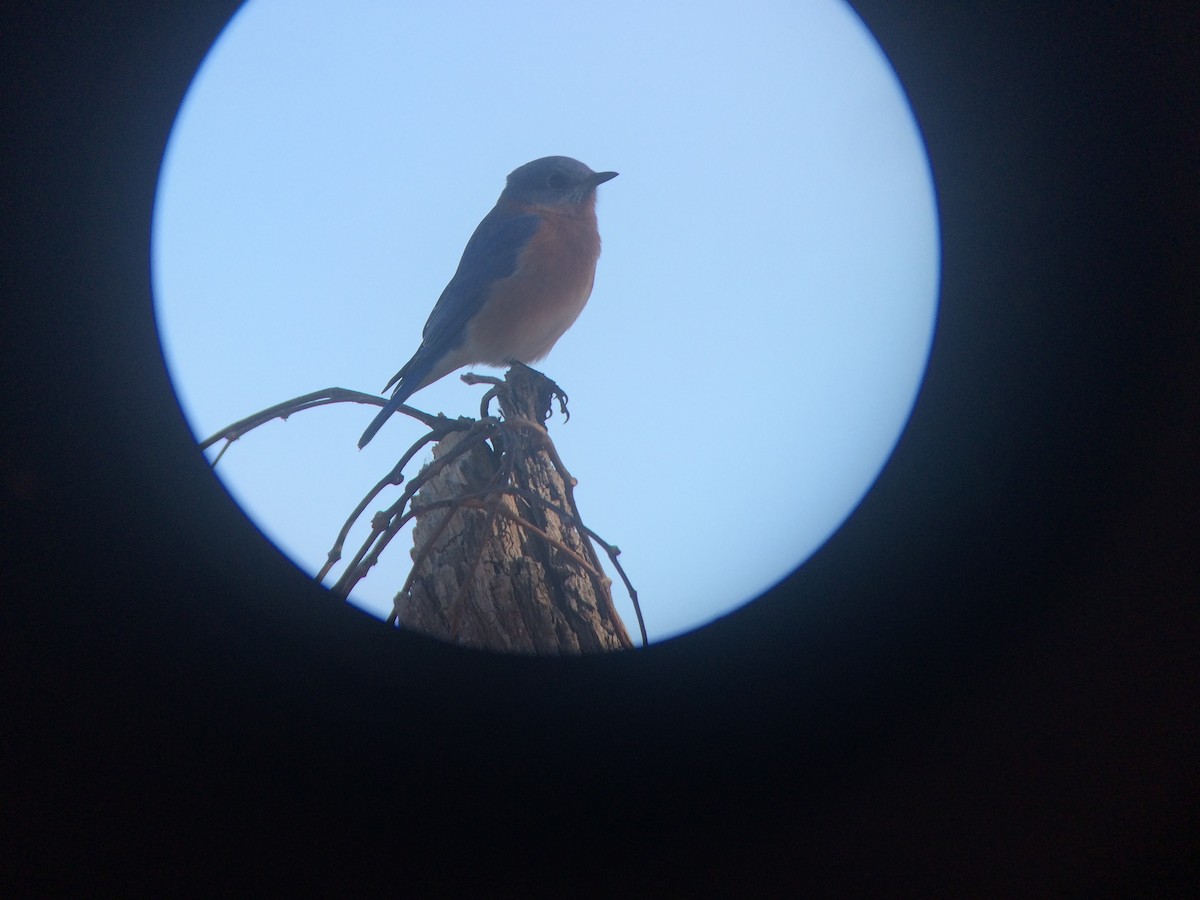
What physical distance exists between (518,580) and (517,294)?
9.43 ft

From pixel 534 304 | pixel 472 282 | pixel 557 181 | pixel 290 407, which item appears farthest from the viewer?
pixel 557 181

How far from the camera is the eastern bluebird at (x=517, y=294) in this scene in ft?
15.4

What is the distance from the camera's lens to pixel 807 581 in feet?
6.07

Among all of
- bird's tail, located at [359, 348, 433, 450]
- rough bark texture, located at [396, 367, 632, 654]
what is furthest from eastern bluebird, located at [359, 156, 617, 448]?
rough bark texture, located at [396, 367, 632, 654]

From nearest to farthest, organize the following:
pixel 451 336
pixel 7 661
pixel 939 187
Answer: pixel 7 661, pixel 939 187, pixel 451 336

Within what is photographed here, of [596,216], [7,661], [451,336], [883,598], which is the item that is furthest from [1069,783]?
[596,216]

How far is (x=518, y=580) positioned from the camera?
2049 millimetres

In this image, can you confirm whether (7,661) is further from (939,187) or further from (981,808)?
(939,187)

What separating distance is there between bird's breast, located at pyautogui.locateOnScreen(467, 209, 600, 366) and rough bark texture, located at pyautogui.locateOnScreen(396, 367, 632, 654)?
8.31 feet

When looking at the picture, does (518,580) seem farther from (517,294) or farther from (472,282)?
(472,282)

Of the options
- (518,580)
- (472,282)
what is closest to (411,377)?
(472,282)

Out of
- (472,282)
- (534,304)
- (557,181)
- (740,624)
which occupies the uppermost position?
(557,181)

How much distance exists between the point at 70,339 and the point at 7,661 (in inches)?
24.4

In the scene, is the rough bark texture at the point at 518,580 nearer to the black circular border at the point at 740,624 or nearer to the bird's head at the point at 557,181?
the black circular border at the point at 740,624
